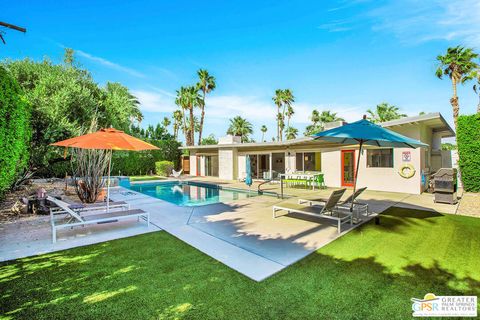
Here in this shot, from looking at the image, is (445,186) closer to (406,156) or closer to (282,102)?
(406,156)

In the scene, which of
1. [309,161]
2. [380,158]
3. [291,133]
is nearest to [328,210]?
[380,158]

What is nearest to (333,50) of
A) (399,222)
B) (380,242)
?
(399,222)

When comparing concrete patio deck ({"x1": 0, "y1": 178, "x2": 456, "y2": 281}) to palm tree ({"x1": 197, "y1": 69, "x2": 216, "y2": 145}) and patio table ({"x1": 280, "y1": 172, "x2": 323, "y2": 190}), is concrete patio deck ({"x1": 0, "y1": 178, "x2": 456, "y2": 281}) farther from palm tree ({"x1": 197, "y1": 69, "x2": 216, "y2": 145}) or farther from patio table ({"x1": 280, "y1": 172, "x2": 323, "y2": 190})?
palm tree ({"x1": 197, "y1": 69, "x2": 216, "y2": 145})

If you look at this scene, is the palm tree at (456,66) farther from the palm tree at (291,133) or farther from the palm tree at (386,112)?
the palm tree at (291,133)

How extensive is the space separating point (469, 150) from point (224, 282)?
1562 cm

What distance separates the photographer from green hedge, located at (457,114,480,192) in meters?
12.1

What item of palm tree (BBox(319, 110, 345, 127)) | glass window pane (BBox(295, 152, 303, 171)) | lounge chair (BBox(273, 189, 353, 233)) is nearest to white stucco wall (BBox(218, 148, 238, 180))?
glass window pane (BBox(295, 152, 303, 171))

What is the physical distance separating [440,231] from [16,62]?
21.7m

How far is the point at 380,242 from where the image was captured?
16.7 ft

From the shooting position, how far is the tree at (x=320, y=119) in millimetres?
35469

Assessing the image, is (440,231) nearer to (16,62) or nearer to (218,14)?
(218,14)

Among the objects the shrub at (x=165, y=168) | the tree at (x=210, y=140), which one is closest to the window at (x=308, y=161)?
the shrub at (x=165, y=168)

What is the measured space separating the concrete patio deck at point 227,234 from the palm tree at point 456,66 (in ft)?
49.6

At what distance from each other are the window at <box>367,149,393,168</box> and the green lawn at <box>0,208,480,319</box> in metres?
8.05
